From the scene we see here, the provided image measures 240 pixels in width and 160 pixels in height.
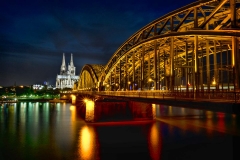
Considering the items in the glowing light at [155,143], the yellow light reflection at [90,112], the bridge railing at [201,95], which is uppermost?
the bridge railing at [201,95]

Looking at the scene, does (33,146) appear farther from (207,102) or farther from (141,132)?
(207,102)

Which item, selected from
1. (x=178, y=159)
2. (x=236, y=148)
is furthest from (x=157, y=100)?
(x=236, y=148)

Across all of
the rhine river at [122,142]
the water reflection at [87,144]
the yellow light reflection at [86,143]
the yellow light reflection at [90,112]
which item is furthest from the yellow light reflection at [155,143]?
the yellow light reflection at [90,112]

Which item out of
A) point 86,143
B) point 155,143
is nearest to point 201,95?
point 155,143

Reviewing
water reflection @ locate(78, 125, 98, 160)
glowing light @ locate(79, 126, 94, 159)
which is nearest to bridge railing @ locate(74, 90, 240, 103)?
water reflection @ locate(78, 125, 98, 160)

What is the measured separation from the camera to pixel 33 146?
110 feet

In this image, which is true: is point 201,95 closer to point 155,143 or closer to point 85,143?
point 155,143

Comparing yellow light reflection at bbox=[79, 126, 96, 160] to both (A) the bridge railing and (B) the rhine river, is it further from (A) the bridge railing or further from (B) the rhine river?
(A) the bridge railing

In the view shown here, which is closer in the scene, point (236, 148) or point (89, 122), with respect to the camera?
point (236, 148)

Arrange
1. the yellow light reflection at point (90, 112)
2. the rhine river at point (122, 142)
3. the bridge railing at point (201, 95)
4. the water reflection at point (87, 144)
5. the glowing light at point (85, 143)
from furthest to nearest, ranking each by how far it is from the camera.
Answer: the yellow light reflection at point (90, 112) → the glowing light at point (85, 143) → the water reflection at point (87, 144) → the rhine river at point (122, 142) → the bridge railing at point (201, 95)

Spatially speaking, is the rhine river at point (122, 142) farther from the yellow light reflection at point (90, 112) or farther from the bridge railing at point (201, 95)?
the bridge railing at point (201, 95)

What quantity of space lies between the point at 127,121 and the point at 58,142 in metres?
20.2

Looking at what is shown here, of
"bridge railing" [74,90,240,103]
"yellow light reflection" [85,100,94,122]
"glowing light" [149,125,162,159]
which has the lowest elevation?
"glowing light" [149,125,162,159]

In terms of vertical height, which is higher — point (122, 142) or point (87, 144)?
point (87, 144)
